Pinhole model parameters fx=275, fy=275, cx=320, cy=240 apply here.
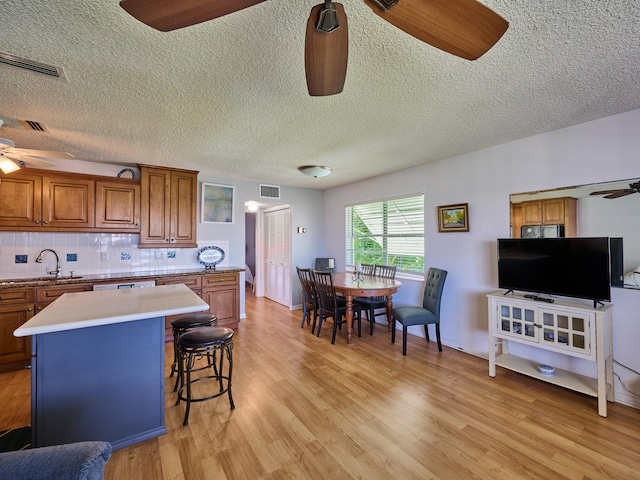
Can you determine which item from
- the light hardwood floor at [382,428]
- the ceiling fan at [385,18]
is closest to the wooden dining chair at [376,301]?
the light hardwood floor at [382,428]

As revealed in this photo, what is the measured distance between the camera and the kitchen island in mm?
1583

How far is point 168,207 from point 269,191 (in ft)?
5.67

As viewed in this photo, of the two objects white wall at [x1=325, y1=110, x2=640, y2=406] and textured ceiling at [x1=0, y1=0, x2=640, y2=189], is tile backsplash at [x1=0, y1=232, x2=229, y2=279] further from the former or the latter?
white wall at [x1=325, y1=110, x2=640, y2=406]

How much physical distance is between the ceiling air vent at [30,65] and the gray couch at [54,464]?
6.45 feet

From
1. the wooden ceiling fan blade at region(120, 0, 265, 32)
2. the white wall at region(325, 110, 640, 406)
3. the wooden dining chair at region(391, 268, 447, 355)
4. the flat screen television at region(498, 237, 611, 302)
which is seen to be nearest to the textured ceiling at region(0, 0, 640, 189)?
the white wall at region(325, 110, 640, 406)

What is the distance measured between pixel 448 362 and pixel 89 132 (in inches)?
171

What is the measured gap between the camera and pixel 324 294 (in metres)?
3.76

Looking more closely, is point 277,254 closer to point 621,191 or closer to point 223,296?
point 223,296

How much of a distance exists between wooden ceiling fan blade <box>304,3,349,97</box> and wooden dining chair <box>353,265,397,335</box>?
9.99ft

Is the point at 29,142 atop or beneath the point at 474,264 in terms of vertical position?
atop

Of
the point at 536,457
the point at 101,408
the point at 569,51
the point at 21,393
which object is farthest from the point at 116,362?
the point at 569,51

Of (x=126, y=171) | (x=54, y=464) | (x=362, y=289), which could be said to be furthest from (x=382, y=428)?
(x=126, y=171)

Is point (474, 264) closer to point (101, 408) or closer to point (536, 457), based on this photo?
point (536, 457)

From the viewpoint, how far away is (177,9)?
902 millimetres
